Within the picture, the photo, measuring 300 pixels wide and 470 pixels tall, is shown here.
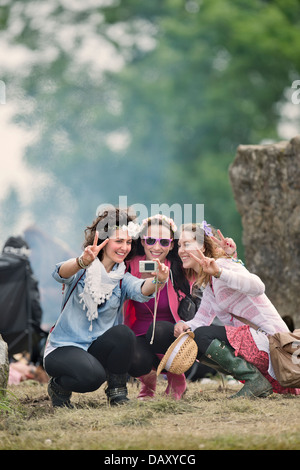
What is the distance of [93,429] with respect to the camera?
9.96 ft

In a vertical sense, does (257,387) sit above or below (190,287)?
below

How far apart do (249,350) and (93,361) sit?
858mm

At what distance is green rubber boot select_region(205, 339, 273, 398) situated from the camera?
385 centimetres

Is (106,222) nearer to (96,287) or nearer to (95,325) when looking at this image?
(96,287)

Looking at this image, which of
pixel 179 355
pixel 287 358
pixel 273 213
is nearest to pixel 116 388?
pixel 179 355

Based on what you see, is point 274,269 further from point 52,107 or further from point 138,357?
point 52,107

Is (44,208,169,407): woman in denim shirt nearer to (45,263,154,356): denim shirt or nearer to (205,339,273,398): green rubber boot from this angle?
(45,263,154,356): denim shirt

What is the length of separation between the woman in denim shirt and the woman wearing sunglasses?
0.82ft

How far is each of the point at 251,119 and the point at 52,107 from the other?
15.5 feet

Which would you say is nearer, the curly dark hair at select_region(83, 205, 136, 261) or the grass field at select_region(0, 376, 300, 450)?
the grass field at select_region(0, 376, 300, 450)

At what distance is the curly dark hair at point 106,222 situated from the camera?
12.7 feet

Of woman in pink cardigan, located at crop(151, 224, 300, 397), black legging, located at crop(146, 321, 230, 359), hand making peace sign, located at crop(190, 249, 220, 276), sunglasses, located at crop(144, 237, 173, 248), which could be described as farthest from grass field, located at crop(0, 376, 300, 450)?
sunglasses, located at crop(144, 237, 173, 248)

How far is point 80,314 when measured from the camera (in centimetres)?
376
